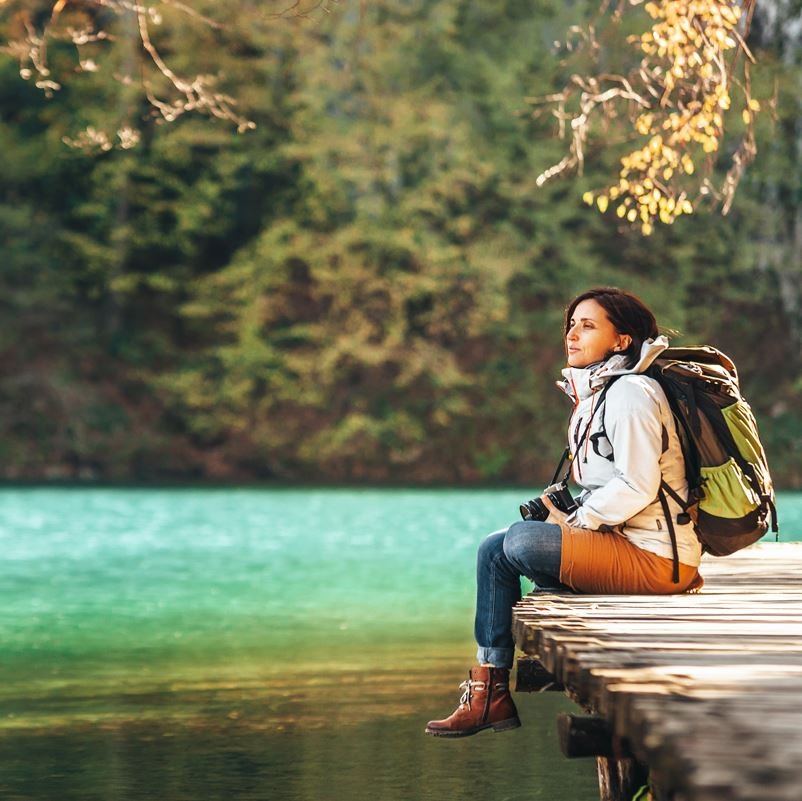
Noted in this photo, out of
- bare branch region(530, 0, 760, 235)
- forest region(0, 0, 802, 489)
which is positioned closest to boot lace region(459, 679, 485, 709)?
bare branch region(530, 0, 760, 235)

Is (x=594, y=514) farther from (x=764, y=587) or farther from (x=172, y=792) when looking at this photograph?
(x=172, y=792)

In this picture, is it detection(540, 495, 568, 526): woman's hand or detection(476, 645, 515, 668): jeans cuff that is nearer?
detection(476, 645, 515, 668): jeans cuff

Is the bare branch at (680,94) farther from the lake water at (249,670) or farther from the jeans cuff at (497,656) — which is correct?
the jeans cuff at (497,656)

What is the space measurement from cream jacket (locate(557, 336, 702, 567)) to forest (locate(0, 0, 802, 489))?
28897 mm

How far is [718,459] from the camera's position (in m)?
5.52

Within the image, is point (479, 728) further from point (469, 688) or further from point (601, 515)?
point (601, 515)

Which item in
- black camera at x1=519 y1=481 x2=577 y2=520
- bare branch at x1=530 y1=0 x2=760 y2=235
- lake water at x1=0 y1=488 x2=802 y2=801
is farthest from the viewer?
bare branch at x1=530 y1=0 x2=760 y2=235

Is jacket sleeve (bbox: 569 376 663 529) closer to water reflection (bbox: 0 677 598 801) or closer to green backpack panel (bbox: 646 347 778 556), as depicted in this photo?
green backpack panel (bbox: 646 347 778 556)

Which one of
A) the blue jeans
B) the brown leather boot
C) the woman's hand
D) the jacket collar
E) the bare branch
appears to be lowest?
the brown leather boot

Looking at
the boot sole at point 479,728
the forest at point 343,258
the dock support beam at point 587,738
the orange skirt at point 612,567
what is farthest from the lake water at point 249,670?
the forest at point 343,258

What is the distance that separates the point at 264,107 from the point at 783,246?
1069cm

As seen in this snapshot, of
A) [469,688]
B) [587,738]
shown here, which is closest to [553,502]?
[469,688]

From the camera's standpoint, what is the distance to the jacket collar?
5.53 m

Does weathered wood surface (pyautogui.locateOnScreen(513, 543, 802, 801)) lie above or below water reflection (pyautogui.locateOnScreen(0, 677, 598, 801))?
above
